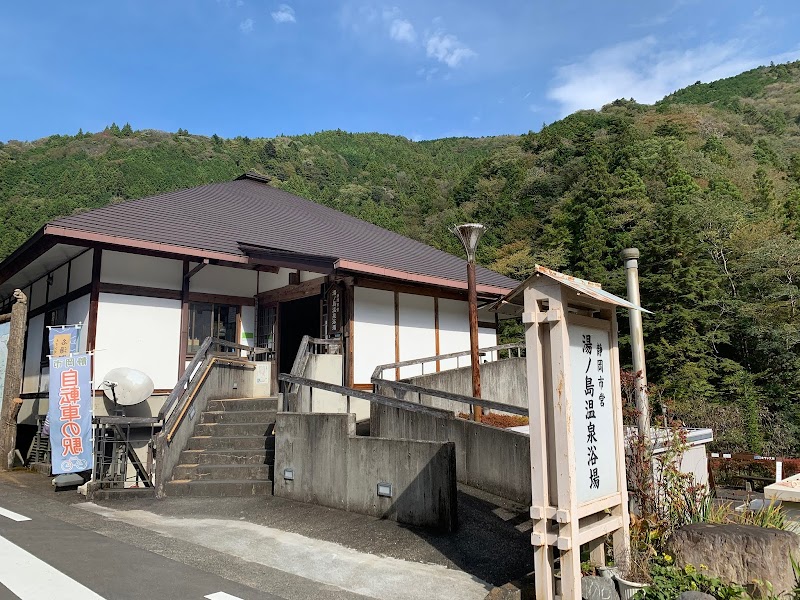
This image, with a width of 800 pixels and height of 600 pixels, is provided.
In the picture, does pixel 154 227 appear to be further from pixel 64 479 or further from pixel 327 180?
pixel 327 180

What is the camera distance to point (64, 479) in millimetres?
9523

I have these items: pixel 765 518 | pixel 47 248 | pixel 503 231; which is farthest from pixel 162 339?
pixel 503 231

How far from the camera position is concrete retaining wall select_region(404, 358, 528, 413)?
12.3 meters

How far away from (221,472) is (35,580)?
4276mm

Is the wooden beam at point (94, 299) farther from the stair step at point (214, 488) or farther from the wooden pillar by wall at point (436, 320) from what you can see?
the wooden pillar by wall at point (436, 320)

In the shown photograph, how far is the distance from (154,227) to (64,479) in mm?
5096

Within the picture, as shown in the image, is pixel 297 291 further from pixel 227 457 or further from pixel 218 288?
pixel 227 457

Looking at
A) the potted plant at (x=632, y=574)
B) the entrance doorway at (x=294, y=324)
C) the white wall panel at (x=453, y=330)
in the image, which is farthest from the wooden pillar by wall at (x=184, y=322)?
the potted plant at (x=632, y=574)

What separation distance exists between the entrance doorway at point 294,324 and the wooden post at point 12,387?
17.8 feet

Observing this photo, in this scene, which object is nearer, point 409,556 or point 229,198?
point 409,556

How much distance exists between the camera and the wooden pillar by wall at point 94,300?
1105cm

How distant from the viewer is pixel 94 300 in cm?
1123

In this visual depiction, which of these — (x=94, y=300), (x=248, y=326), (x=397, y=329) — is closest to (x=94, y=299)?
(x=94, y=300)

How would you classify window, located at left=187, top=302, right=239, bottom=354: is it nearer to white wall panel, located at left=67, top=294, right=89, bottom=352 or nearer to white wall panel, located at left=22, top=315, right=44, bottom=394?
white wall panel, located at left=67, top=294, right=89, bottom=352
